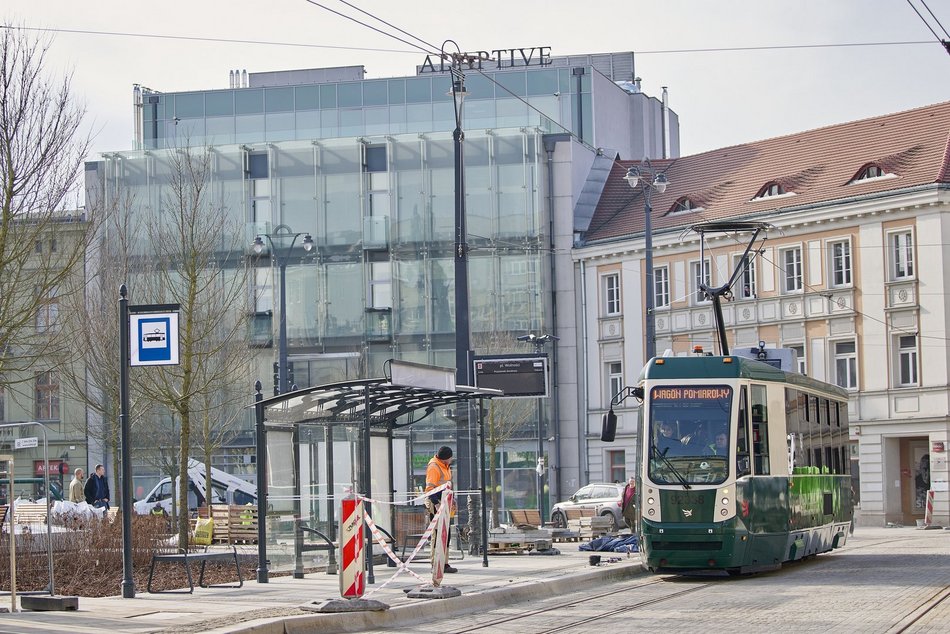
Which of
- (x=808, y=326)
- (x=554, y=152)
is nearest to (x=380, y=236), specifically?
(x=554, y=152)

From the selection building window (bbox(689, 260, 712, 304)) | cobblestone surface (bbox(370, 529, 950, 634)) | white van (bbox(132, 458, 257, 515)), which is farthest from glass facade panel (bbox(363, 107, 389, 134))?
cobblestone surface (bbox(370, 529, 950, 634))

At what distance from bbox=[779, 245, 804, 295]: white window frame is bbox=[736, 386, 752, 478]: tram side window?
106 feet

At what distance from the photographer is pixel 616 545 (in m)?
26.9

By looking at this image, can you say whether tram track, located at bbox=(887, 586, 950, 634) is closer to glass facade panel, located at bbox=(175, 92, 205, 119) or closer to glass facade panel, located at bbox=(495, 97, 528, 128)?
glass facade panel, located at bbox=(495, 97, 528, 128)

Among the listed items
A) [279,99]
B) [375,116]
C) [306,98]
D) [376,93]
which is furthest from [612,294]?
[279,99]

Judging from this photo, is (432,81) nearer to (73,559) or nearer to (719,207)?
(719,207)

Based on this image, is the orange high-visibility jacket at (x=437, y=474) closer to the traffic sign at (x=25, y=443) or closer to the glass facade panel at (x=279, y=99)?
the traffic sign at (x=25, y=443)

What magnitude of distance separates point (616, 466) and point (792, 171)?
12960 millimetres

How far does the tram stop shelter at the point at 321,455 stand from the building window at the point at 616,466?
119ft

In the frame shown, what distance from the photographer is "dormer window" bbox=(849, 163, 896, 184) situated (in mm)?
50594

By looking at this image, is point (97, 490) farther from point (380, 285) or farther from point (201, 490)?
point (380, 285)

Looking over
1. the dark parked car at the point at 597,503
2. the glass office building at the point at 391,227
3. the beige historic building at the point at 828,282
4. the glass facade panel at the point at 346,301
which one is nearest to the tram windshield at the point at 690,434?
the dark parked car at the point at 597,503

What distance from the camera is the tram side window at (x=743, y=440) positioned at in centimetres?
2023

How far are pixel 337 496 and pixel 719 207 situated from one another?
3753 centimetres
